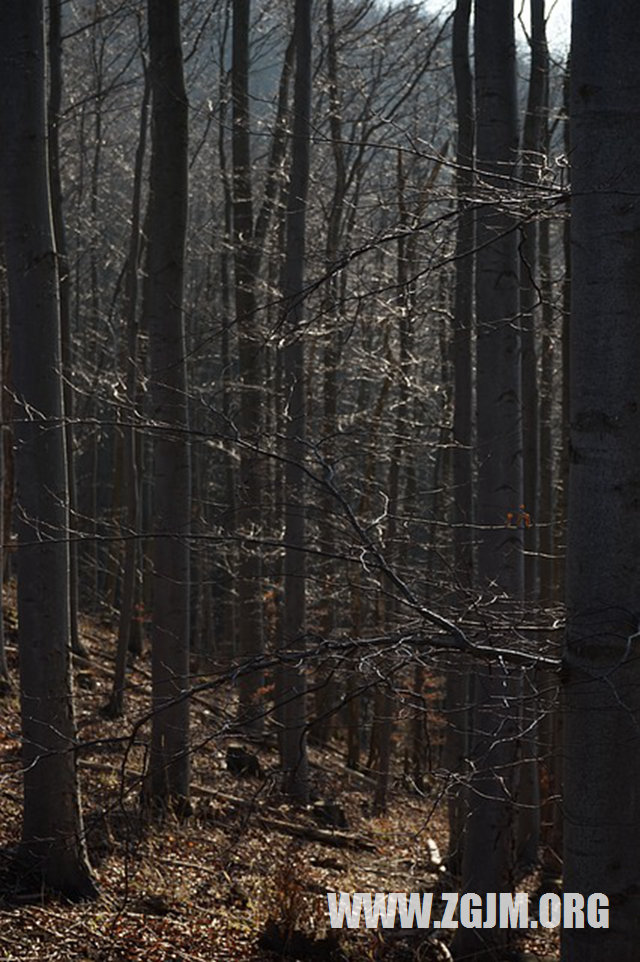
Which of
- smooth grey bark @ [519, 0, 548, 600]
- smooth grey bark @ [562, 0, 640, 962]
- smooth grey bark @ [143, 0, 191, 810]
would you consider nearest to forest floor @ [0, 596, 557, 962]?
smooth grey bark @ [562, 0, 640, 962]

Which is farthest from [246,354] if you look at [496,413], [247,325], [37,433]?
[37,433]

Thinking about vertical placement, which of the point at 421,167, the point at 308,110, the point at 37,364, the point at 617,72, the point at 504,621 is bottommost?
the point at 504,621

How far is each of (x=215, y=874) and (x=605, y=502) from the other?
6.05 meters

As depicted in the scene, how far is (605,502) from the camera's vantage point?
357 centimetres

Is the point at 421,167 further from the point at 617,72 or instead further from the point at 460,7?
the point at 617,72

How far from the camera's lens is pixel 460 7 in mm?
10938

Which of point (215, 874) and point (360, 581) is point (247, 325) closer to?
point (215, 874)

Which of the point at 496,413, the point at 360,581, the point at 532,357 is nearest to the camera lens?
the point at 360,581

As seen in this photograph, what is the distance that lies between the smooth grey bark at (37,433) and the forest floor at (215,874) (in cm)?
32

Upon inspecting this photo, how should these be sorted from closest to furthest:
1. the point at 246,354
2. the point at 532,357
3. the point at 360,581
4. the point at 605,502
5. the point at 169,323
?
the point at 605,502, the point at 360,581, the point at 169,323, the point at 532,357, the point at 246,354

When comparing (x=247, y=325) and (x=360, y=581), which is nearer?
(x=360, y=581)

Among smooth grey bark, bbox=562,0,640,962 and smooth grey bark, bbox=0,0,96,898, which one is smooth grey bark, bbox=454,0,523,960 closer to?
smooth grey bark, bbox=0,0,96,898

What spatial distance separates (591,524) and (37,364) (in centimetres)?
432

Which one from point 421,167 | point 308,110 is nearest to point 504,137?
point 308,110
